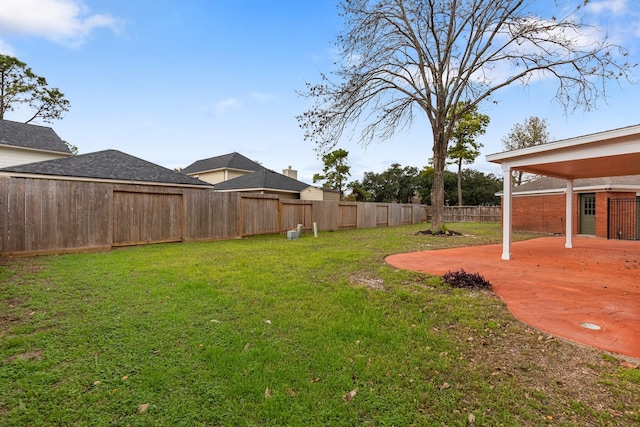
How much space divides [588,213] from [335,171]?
2421cm

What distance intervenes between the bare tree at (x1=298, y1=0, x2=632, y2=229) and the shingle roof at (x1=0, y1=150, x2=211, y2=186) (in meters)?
7.18

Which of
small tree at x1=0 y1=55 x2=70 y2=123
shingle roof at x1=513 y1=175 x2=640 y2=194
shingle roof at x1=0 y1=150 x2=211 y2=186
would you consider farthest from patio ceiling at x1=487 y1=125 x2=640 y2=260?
small tree at x1=0 y1=55 x2=70 y2=123

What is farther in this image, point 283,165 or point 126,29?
point 283,165

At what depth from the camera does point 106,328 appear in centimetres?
330

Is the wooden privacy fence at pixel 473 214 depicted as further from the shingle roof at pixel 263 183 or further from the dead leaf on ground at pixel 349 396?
the dead leaf on ground at pixel 349 396

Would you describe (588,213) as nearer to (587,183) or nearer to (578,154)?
(587,183)

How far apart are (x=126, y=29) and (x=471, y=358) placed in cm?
1332

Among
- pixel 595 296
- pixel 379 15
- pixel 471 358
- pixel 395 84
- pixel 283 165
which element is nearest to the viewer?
pixel 471 358

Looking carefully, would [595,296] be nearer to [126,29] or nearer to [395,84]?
[395,84]

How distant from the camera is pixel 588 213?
45.0 ft

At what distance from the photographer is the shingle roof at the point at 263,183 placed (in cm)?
2080

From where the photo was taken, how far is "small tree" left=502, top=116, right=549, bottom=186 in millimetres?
28953

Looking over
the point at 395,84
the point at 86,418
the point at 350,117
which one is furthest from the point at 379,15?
the point at 86,418

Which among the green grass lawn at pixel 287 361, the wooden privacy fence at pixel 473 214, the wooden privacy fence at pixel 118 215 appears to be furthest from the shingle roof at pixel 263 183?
the green grass lawn at pixel 287 361
